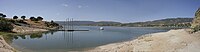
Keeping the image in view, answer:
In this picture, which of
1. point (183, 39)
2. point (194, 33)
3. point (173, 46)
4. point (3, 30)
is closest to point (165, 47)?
point (173, 46)

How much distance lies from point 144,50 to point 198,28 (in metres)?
7.34

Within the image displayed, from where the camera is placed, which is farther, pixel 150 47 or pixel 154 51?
pixel 150 47

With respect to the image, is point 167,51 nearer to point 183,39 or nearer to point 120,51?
point 183,39

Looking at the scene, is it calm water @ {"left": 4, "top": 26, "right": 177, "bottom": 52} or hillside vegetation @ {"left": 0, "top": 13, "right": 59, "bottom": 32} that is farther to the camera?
hillside vegetation @ {"left": 0, "top": 13, "right": 59, "bottom": 32}

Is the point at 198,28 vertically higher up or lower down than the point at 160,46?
higher up

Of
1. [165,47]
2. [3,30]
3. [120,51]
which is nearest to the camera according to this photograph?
[165,47]

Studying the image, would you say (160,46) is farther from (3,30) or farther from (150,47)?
(3,30)

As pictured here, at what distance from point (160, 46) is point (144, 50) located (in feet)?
6.27

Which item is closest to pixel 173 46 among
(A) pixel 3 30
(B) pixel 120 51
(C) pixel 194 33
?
(C) pixel 194 33

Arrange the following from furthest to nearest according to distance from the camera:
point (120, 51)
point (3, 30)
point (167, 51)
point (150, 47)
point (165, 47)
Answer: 1. point (3, 30)
2. point (120, 51)
3. point (150, 47)
4. point (165, 47)
5. point (167, 51)

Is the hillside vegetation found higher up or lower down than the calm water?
higher up

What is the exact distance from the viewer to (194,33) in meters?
28.8

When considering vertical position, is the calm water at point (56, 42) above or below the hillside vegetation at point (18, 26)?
below

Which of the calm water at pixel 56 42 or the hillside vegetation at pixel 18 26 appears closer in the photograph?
the calm water at pixel 56 42
